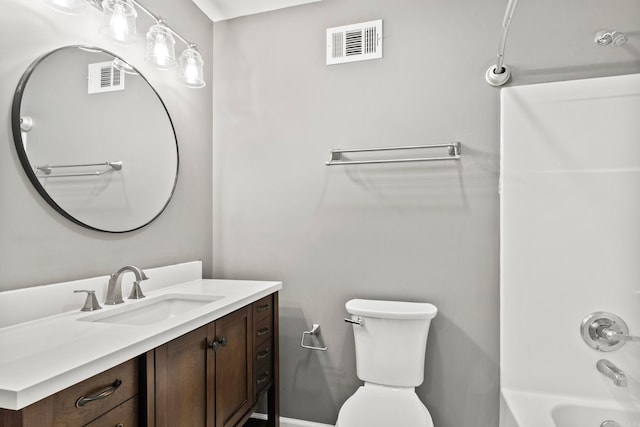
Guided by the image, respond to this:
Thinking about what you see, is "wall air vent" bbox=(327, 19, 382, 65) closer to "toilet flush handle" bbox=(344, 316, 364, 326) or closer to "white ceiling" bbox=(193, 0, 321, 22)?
"white ceiling" bbox=(193, 0, 321, 22)

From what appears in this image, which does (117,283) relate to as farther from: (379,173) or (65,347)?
(379,173)

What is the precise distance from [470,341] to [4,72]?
7.24 ft

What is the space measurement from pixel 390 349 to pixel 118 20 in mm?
1840

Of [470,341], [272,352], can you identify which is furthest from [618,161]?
[272,352]

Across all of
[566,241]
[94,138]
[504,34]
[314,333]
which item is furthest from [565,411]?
[94,138]

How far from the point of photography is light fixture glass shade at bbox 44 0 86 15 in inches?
49.4

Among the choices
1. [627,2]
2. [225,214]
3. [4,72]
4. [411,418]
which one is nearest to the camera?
[4,72]

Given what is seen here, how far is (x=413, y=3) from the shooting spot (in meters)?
1.97

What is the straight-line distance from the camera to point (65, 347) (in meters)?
0.92

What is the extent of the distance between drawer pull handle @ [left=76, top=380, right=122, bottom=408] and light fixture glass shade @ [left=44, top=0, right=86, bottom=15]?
4.13 feet

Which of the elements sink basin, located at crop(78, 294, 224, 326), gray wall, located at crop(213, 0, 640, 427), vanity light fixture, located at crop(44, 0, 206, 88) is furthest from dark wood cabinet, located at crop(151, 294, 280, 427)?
vanity light fixture, located at crop(44, 0, 206, 88)

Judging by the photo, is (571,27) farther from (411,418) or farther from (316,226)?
(411,418)

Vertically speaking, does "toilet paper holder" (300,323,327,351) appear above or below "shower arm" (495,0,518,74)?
below

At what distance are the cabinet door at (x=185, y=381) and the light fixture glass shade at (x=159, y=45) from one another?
3.96 feet
